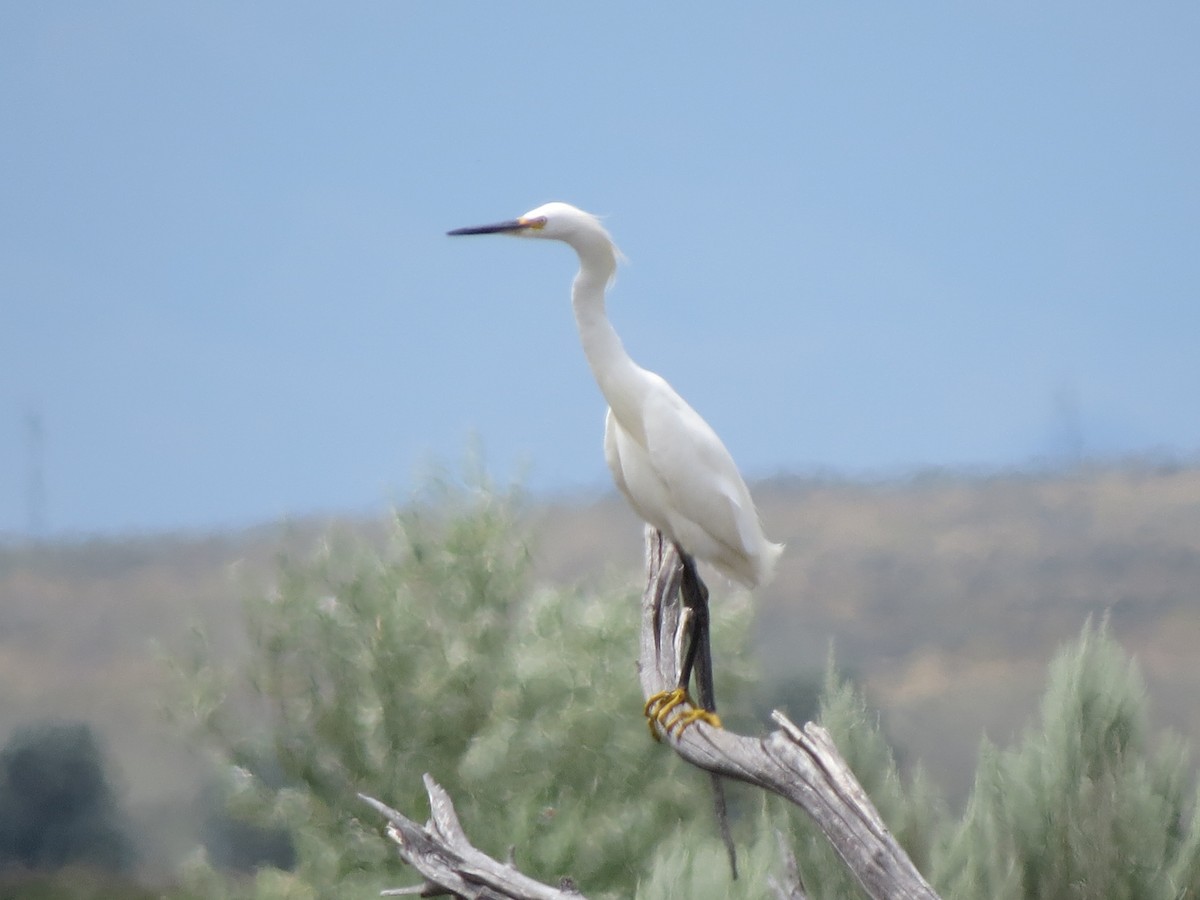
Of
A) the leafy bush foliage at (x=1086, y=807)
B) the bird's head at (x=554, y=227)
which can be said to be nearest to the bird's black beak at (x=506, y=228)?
the bird's head at (x=554, y=227)

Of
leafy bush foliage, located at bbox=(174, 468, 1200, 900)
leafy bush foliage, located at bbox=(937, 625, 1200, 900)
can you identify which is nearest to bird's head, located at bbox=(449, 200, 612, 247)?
leafy bush foliage, located at bbox=(937, 625, 1200, 900)

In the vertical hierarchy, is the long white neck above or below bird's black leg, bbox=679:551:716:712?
above

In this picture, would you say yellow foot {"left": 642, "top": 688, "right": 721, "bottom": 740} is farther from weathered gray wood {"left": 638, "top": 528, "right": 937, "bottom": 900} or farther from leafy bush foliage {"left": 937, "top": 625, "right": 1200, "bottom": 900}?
leafy bush foliage {"left": 937, "top": 625, "right": 1200, "bottom": 900}

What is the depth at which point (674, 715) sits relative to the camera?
2.13 m

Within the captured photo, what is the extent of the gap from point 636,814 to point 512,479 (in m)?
1.44

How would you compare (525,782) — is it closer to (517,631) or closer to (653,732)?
(517,631)

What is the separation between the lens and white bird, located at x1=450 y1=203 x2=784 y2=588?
205cm

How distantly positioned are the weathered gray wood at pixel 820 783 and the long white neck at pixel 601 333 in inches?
21.2

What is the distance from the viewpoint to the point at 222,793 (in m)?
5.46

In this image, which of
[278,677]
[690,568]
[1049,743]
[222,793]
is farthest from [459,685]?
[690,568]

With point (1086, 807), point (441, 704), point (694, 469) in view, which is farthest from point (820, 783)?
point (441, 704)

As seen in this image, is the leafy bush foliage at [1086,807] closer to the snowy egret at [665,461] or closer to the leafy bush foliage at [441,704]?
the snowy egret at [665,461]

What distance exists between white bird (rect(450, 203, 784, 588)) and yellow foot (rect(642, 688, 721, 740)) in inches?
9.2

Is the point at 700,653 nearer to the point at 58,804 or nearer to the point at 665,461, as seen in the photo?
the point at 665,461
